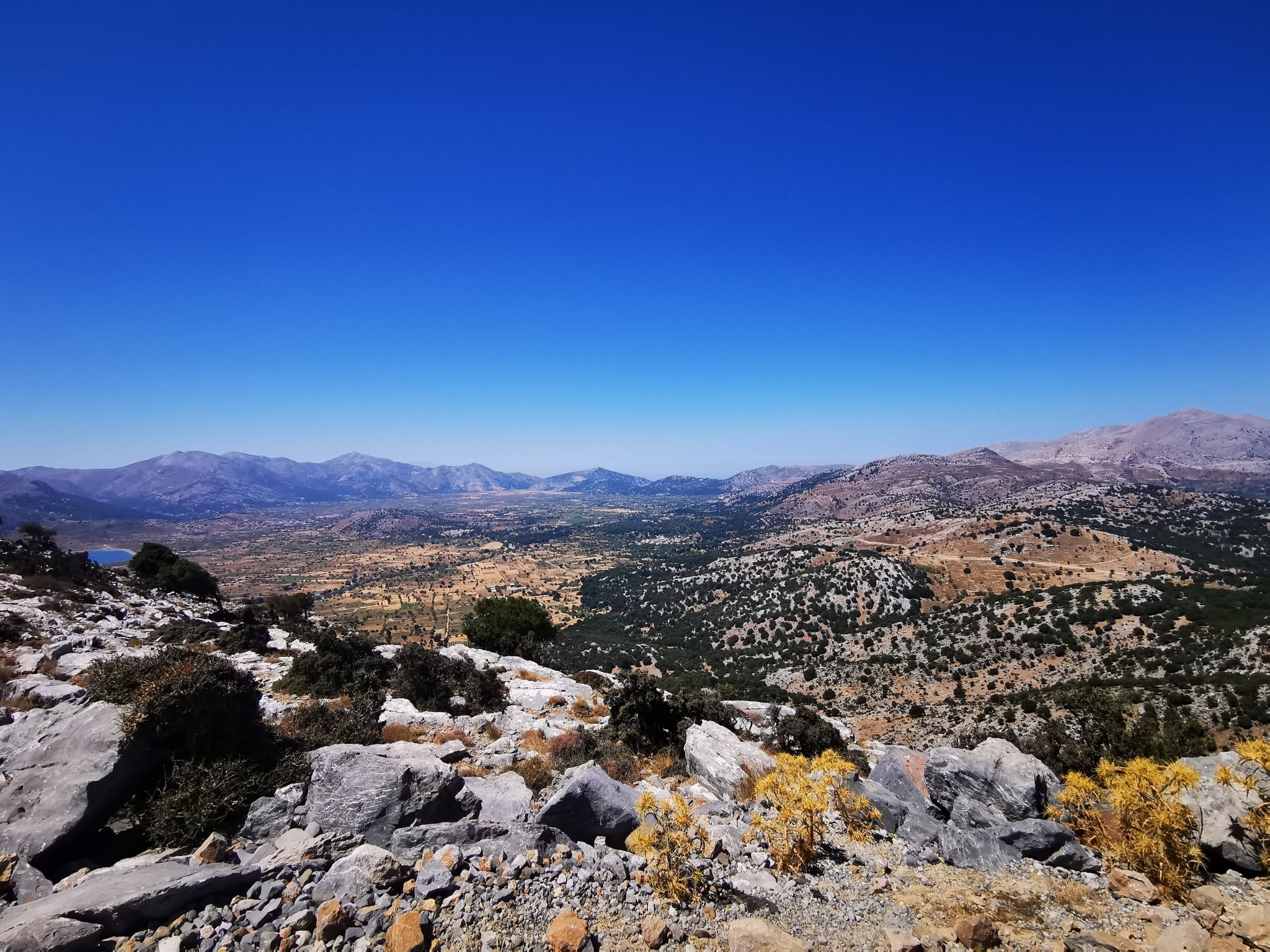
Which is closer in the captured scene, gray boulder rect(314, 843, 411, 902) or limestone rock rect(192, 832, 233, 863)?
gray boulder rect(314, 843, 411, 902)

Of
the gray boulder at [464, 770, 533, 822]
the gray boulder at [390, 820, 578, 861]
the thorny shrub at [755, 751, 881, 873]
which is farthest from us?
the gray boulder at [464, 770, 533, 822]

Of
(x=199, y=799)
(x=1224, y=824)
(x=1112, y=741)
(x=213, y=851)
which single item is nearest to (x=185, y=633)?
(x=199, y=799)

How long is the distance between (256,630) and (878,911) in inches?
1040

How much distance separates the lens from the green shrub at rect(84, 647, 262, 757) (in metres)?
8.18

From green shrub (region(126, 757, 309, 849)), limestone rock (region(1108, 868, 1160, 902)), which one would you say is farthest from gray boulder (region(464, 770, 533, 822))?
limestone rock (region(1108, 868, 1160, 902))

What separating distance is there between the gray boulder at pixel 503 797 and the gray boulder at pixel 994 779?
8818 mm

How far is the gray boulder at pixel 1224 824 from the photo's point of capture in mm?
7273

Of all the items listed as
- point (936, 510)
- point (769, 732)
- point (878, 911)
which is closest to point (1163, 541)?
point (936, 510)

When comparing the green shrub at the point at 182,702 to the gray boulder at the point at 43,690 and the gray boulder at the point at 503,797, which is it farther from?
the gray boulder at the point at 503,797

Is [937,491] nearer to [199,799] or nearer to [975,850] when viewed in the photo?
[975,850]

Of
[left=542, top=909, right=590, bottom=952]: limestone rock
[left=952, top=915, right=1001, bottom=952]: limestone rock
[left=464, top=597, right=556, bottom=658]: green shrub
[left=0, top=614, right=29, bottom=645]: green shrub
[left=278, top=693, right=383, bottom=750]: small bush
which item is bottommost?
[left=464, top=597, right=556, bottom=658]: green shrub

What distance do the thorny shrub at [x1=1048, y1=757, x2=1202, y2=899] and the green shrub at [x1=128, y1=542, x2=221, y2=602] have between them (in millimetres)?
48173

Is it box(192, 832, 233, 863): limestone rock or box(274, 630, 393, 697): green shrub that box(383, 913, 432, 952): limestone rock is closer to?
box(192, 832, 233, 863): limestone rock

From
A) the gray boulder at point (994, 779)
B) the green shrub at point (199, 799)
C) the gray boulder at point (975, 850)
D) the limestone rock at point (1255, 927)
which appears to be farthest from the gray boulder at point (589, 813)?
the limestone rock at point (1255, 927)
